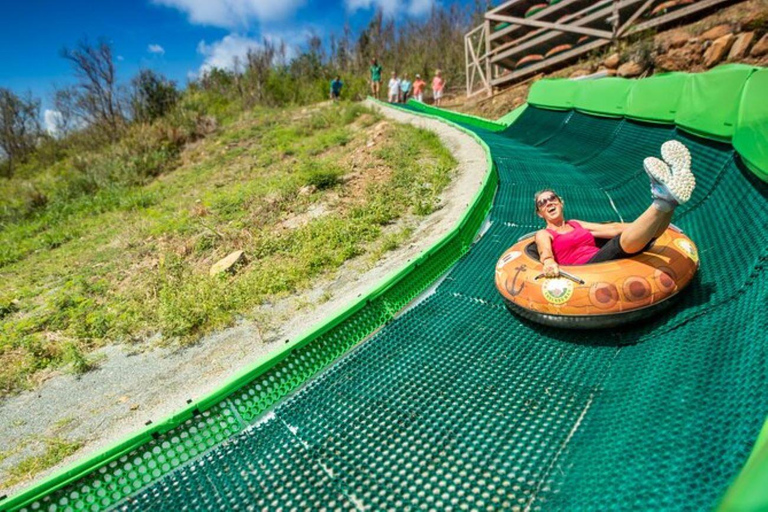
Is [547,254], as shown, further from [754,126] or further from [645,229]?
[754,126]

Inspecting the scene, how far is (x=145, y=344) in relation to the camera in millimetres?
4207

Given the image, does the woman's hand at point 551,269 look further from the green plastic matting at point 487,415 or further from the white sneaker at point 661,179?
the white sneaker at point 661,179

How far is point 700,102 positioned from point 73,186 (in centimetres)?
1386

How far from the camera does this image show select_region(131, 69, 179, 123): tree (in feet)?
57.0

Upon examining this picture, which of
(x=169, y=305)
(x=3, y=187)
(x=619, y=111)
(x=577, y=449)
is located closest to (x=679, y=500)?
(x=577, y=449)

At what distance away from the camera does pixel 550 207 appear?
3332 mm

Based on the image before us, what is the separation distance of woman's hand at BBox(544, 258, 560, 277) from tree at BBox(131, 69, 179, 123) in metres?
17.9

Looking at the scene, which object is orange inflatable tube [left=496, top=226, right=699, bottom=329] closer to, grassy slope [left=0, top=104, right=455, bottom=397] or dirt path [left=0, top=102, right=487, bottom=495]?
dirt path [left=0, top=102, right=487, bottom=495]

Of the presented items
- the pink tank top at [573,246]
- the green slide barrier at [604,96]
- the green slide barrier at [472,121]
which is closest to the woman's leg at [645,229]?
the pink tank top at [573,246]

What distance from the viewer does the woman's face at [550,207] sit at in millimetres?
3305

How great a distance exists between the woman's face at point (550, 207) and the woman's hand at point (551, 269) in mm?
515

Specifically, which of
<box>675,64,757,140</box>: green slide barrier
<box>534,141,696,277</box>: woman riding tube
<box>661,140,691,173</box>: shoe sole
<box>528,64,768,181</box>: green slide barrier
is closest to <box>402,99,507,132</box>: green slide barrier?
<box>528,64,768,181</box>: green slide barrier

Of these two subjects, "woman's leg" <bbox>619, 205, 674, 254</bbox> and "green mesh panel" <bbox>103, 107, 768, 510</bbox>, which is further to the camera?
"woman's leg" <bbox>619, 205, 674, 254</bbox>

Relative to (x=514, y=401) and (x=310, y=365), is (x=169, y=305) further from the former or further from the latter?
(x=514, y=401)
